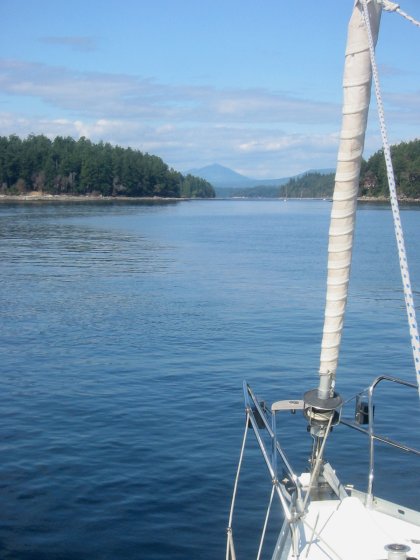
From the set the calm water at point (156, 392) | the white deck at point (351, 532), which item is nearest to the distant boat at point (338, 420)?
the white deck at point (351, 532)

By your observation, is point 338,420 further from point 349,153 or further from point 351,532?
point 349,153

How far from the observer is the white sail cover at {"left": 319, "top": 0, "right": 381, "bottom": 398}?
7.88m

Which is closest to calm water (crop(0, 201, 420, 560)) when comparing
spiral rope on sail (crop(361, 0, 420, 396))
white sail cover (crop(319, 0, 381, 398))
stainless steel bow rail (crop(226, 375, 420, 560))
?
stainless steel bow rail (crop(226, 375, 420, 560))

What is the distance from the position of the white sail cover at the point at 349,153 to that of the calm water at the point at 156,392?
4356 mm

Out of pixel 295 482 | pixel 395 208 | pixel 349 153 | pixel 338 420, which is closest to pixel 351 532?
pixel 295 482

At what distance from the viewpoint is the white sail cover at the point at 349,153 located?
7.88m

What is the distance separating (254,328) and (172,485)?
13.8 metres

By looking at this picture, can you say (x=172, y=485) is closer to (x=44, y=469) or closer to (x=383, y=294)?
(x=44, y=469)

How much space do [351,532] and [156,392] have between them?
10.9 metres

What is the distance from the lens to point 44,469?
13.4 meters

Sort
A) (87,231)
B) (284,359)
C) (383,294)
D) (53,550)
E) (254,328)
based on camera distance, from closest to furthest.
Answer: (53,550)
(284,359)
(254,328)
(383,294)
(87,231)

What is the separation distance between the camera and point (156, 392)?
18.3m

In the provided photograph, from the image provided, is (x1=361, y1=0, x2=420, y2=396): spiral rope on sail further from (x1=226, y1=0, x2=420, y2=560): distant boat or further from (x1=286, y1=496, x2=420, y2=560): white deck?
(x1=286, y1=496, x2=420, y2=560): white deck

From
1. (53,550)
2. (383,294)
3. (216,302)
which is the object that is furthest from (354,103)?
(383,294)
